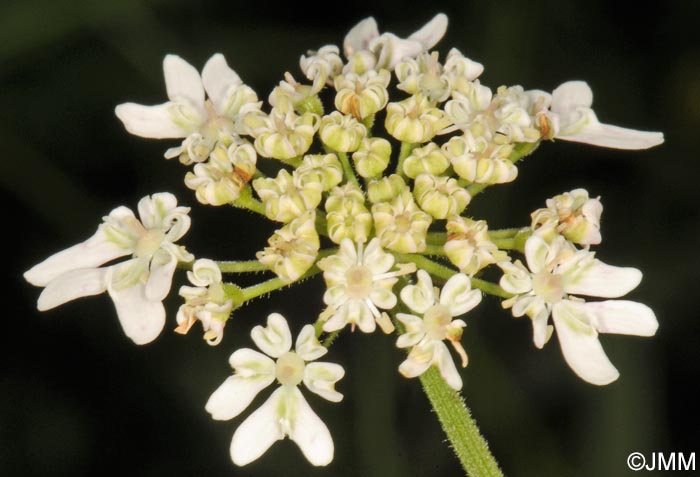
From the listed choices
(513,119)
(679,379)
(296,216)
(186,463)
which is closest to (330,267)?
(296,216)

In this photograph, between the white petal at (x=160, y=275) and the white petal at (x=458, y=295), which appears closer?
the white petal at (x=458, y=295)

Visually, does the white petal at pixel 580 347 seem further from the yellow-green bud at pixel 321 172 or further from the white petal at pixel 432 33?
the white petal at pixel 432 33

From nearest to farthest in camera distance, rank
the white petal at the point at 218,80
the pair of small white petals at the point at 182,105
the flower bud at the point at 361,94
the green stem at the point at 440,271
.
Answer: the green stem at the point at 440,271 → the flower bud at the point at 361,94 → the pair of small white petals at the point at 182,105 → the white petal at the point at 218,80

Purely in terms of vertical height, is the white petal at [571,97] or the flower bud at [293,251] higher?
the white petal at [571,97]

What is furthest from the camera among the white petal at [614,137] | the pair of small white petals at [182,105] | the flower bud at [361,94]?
the pair of small white petals at [182,105]

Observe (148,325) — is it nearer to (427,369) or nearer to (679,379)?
(427,369)

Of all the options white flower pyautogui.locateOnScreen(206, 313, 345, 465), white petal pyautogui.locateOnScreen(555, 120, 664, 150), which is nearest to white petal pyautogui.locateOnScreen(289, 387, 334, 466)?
white flower pyautogui.locateOnScreen(206, 313, 345, 465)

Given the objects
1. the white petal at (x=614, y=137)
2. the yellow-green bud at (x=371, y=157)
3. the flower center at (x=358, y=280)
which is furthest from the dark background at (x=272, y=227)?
the flower center at (x=358, y=280)
